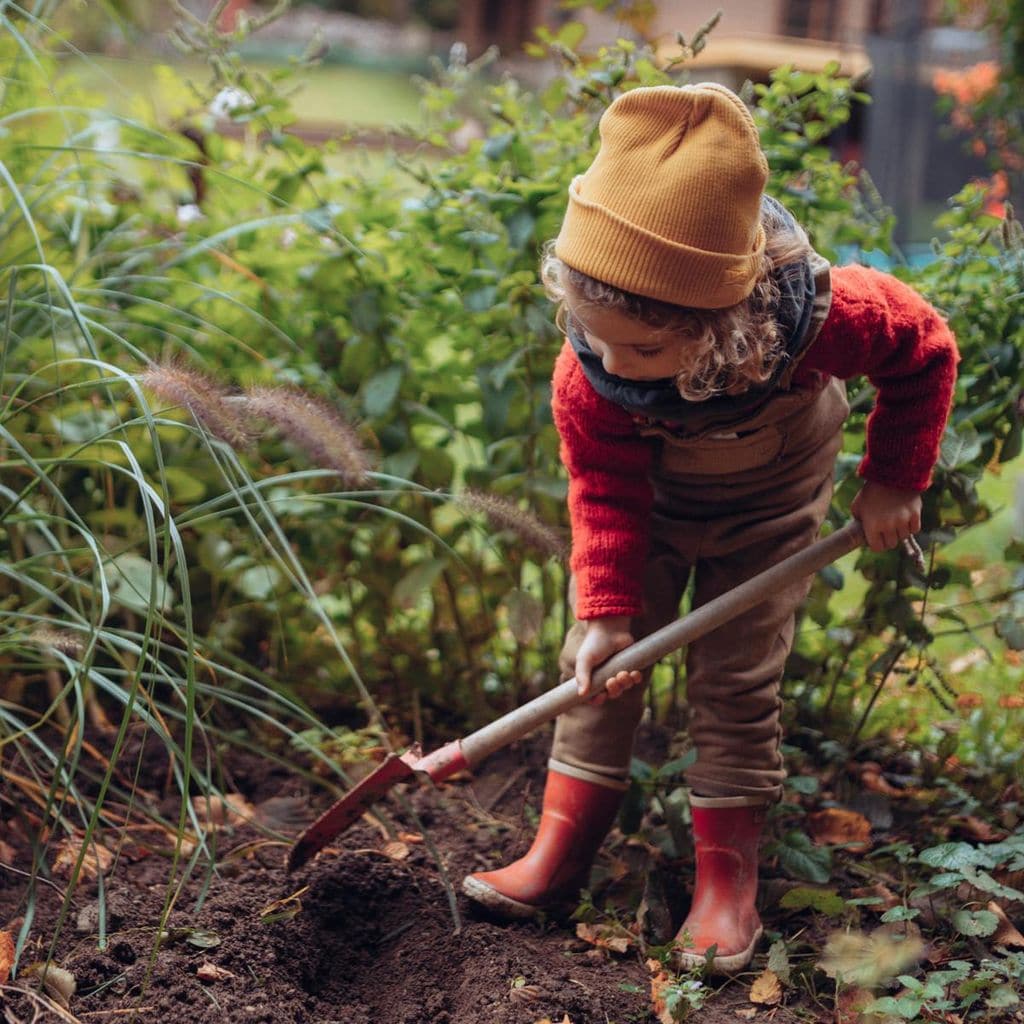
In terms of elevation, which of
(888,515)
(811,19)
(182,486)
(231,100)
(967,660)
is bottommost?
(967,660)

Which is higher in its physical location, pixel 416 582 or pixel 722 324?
pixel 722 324

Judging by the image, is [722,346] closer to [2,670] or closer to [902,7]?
[2,670]

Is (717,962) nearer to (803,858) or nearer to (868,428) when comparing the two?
(803,858)

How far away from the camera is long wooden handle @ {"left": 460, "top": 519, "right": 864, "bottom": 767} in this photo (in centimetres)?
168

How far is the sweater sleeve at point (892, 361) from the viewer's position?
5.26 ft

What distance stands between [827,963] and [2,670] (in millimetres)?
1501

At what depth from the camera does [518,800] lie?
218 cm

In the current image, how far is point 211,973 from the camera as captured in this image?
1.55 m

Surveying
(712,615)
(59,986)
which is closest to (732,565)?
(712,615)

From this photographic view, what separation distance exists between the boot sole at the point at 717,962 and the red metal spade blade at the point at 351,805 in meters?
0.45

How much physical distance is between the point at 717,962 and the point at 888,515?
0.65 meters

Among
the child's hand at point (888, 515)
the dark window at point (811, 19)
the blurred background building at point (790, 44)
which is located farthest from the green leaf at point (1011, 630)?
the dark window at point (811, 19)

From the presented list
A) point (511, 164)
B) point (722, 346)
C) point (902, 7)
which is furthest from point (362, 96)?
point (722, 346)

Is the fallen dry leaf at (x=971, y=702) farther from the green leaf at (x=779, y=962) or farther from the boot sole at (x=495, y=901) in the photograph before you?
the boot sole at (x=495, y=901)
